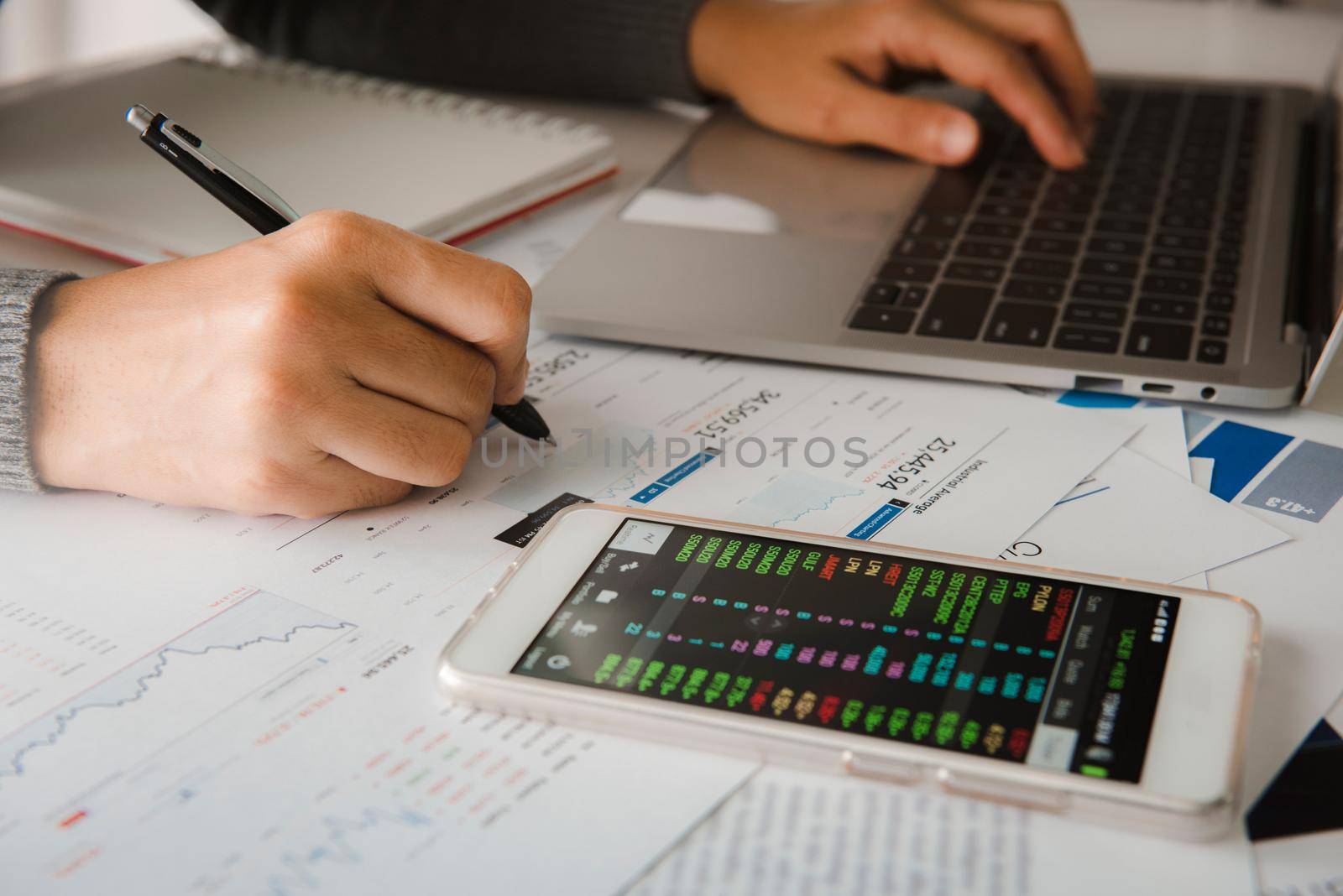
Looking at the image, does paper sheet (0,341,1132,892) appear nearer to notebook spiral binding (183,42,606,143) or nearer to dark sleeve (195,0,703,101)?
notebook spiral binding (183,42,606,143)

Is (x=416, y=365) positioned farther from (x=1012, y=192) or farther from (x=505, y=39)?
(x=505, y=39)

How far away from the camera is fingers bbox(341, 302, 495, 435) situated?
0.51 m

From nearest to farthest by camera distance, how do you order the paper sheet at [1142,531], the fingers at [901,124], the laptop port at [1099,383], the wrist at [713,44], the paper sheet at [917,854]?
the paper sheet at [917,854] < the paper sheet at [1142,531] < the laptop port at [1099,383] < the fingers at [901,124] < the wrist at [713,44]

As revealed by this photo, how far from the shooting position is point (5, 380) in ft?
1.79

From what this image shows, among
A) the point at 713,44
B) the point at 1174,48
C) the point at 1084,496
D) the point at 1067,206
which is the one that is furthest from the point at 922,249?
the point at 1174,48

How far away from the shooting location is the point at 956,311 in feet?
2.14

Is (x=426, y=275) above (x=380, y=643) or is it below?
above

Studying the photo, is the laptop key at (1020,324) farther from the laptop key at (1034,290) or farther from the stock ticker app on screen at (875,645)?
the stock ticker app on screen at (875,645)

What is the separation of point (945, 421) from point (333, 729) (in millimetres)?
336

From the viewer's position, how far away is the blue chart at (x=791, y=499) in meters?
0.53

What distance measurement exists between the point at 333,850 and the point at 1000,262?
1.68 ft

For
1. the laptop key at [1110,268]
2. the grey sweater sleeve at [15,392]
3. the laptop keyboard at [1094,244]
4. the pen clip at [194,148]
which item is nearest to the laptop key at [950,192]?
the laptop keyboard at [1094,244]

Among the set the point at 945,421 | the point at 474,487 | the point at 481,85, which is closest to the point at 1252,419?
the point at 945,421

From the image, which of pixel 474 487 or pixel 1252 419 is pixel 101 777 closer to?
pixel 474 487
